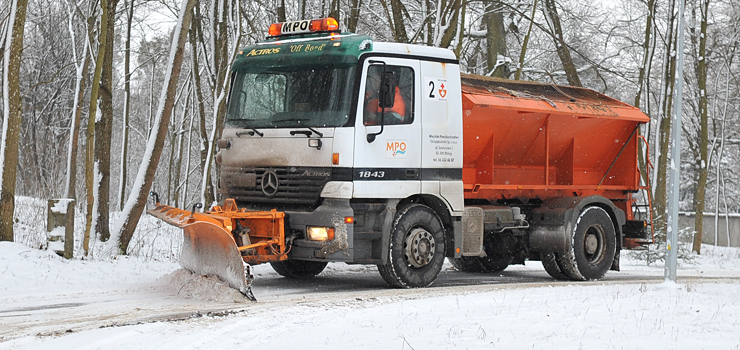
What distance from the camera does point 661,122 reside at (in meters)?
22.8

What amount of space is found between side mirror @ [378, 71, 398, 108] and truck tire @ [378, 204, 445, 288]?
4.41 feet

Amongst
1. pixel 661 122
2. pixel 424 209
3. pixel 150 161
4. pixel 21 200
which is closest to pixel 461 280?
pixel 424 209

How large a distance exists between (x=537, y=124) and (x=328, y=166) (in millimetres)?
4020

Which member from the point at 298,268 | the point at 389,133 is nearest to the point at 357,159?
the point at 389,133

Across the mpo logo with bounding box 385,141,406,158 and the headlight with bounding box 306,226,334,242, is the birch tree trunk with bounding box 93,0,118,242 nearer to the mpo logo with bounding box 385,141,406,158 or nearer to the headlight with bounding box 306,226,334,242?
the headlight with bounding box 306,226,334,242

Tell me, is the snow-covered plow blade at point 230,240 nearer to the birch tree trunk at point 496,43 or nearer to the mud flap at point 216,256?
the mud flap at point 216,256

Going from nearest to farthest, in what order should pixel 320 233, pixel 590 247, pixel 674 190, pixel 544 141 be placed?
pixel 320 233 → pixel 674 190 → pixel 544 141 → pixel 590 247

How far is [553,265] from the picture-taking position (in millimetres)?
12555

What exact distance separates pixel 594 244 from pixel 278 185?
5661mm

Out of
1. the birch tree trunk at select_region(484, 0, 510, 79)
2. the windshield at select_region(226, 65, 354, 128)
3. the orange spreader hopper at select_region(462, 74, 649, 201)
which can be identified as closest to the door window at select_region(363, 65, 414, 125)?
the windshield at select_region(226, 65, 354, 128)

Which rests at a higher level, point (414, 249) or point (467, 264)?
point (414, 249)

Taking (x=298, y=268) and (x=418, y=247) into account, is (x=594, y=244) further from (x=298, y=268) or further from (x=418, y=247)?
(x=298, y=268)

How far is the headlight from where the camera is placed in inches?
367

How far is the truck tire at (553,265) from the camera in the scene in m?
12.5
